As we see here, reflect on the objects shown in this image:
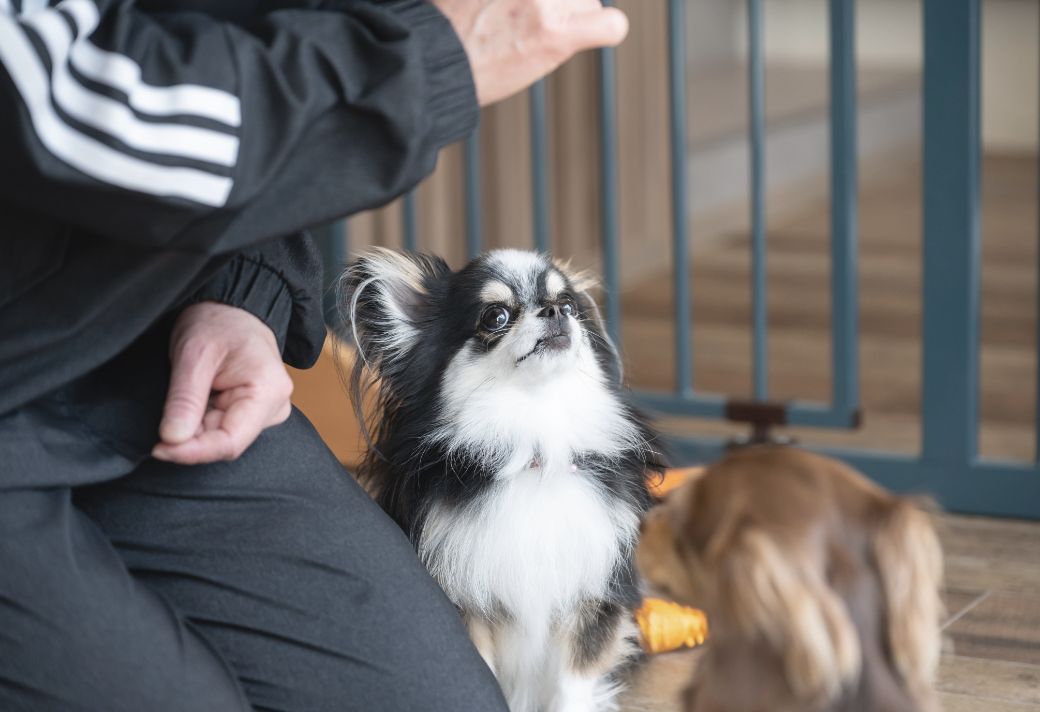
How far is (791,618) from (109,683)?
0.60 meters

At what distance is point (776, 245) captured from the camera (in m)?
4.94

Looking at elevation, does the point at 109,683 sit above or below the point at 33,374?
below

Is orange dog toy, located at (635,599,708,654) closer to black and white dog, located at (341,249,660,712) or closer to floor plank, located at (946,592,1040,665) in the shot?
black and white dog, located at (341,249,660,712)

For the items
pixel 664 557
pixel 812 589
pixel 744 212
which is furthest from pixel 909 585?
pixel 744 212

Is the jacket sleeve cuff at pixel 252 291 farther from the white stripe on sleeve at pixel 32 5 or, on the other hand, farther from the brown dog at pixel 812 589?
the brown dog at pixel 812 589

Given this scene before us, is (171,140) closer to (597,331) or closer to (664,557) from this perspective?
(664,557)

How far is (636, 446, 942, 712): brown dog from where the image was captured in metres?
0.97

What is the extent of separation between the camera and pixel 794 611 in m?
0.97

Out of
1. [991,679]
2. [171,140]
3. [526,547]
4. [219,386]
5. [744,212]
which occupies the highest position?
[171,140]

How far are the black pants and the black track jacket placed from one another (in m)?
0.12

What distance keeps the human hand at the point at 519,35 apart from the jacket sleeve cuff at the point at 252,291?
1.31ft

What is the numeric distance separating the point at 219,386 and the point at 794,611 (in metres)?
0.61

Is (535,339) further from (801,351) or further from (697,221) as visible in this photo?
(697,221)

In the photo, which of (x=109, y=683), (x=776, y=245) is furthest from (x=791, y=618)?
(x=776, y=245)
